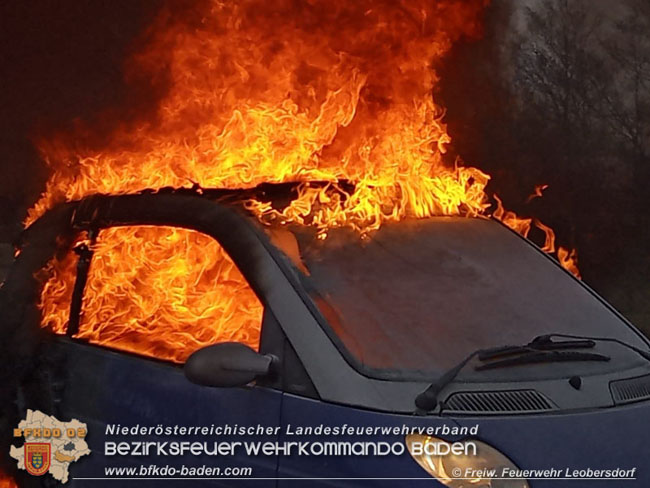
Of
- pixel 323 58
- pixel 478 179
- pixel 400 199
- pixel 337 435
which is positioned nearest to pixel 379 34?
pixel 323 58

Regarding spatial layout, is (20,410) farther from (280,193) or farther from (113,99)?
(113,99)

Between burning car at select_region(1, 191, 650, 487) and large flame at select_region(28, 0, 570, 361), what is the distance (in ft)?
0.08

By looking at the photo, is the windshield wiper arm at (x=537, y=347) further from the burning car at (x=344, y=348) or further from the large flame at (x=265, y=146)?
the large flame at (x=265, y=146)

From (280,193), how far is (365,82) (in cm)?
281

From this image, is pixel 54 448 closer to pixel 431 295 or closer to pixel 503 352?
pixel 431 295

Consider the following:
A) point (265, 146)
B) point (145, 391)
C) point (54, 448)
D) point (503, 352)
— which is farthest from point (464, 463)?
point (265, 146)

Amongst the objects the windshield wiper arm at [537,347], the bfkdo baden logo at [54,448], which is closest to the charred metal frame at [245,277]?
the windshield wiper arm at [537,347]

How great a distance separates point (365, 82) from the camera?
6.35 meters

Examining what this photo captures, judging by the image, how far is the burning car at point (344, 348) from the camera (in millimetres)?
2859

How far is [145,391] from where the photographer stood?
346 cm

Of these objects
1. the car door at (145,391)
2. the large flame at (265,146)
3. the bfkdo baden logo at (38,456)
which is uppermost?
the large flame at (265,146)

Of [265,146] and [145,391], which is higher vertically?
[265,146]

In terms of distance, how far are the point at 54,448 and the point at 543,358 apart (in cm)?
198

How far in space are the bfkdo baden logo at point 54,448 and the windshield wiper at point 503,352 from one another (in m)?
1.52
